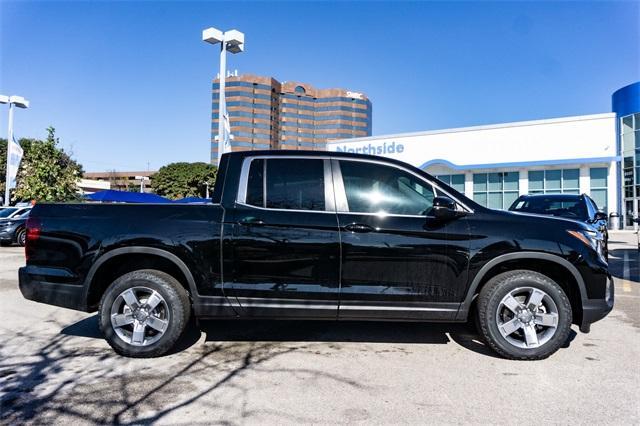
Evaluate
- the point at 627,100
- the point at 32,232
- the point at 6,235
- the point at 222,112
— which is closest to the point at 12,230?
the point at 6,235

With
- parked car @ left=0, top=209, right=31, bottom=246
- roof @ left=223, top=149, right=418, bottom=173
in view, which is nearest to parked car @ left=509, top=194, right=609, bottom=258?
roof @ left=223, top=149, right=418, bottom=173

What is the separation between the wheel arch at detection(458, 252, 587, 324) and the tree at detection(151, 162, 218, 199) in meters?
75.8

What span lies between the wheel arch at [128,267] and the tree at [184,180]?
7465 centimetres

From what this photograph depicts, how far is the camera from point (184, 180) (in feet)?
254

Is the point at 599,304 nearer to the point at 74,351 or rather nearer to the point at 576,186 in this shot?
the point at 74,351

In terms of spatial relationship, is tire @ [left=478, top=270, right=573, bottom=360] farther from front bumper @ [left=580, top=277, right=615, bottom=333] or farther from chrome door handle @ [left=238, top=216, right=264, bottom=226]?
chrome door handle @ [left=238, top=216, right=264, bottom=226]

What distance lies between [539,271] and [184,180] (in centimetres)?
7871

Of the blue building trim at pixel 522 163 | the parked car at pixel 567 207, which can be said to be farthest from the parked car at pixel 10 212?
the blue building trim at pixel 522 163

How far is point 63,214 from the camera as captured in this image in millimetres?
3982

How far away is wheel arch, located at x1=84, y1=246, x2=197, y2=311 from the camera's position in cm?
382

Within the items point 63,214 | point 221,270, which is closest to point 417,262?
point 221,270

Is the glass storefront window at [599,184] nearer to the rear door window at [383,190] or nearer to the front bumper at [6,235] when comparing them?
the rear door window at [383,190]

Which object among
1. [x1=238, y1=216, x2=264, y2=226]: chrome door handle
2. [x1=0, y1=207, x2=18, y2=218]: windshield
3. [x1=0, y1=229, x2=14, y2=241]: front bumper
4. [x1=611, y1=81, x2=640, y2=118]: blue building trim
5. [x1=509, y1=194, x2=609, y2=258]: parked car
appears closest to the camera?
[x1=238, y1=216, x2=264, y2=226]: chrome door handle

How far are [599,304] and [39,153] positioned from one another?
26153mm
